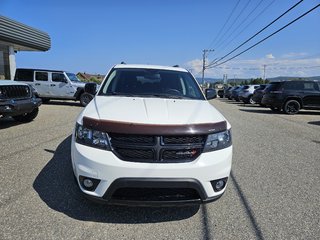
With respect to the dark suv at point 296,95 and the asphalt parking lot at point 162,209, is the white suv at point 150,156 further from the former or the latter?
the dark suv at point 296,95

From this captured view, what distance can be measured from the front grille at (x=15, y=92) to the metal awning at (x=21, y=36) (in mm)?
10386

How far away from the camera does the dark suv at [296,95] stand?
15.9 meters

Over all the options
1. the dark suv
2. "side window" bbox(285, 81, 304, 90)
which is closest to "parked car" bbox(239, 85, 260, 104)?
the dark suv

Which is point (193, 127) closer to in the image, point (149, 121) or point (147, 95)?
point (149, 121)

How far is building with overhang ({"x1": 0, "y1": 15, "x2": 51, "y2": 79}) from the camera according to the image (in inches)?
704

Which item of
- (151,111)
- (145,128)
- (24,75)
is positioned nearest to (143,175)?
(145,128)

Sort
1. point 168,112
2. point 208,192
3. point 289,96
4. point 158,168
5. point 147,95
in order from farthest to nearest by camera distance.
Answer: point 289,96 → point 147,95 → point 168,112 → point 208,192 → point 158,168

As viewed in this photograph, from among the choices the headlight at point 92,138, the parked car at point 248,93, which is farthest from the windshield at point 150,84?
the parked car at point 248,93

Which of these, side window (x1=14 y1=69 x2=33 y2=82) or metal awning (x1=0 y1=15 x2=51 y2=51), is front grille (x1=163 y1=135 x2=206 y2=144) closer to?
side window (x1=14 y1=69 x2=33 y2=82)

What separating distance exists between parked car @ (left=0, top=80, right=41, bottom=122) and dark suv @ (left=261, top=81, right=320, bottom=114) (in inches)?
476

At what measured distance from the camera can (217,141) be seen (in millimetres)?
3234

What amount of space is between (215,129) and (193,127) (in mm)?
274

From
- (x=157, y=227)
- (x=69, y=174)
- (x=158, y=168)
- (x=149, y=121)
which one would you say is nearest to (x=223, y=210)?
(x=157, y=227)

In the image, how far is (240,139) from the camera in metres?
8.02
